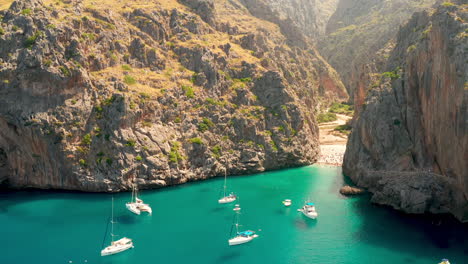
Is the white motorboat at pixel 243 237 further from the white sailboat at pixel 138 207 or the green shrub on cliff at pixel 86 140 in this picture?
the green shrub on cliff at pixel 86 140

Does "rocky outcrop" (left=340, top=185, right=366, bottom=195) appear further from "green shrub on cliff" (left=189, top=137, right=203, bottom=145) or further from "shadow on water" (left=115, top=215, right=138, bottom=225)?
"shadow on water" (left=115, top=215, right=138, bottom=225)

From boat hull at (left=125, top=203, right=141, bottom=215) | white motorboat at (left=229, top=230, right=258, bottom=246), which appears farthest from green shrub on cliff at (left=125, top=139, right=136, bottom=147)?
white motorboat at (left=229, top=230, right=258, bottom=246)

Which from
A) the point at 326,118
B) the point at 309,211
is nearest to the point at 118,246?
the point at 309,211

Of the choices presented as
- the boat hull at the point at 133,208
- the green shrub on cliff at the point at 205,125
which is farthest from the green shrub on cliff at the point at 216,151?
the boat hull at the point at 133,208

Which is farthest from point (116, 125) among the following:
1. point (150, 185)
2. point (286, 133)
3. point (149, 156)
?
point (286, 133)

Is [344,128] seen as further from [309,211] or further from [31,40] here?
[31,40]
